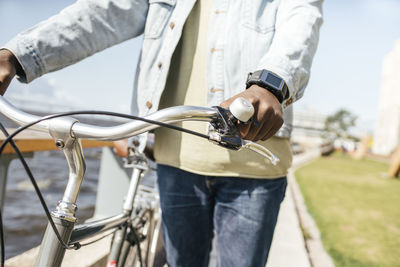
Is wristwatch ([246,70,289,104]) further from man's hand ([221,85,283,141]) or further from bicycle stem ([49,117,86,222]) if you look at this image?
bicycle stem ([49,117,86,222])

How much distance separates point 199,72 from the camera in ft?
5.05

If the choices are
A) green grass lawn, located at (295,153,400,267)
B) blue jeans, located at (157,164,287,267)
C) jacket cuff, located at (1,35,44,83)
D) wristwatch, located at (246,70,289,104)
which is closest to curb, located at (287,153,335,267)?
green grass lawn, located at (295,153,400,267)

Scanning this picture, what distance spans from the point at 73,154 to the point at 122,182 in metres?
2.50

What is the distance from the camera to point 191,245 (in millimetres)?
1647

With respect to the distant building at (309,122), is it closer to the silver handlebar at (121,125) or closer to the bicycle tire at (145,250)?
the bicycle tire at (145,250)

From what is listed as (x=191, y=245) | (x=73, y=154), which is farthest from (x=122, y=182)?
(x=73, y=154)

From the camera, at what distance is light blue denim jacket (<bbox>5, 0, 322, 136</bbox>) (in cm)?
118

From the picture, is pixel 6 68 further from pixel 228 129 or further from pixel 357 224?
pixel 357 224

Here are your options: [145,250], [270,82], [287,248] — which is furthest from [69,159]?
[287,248]

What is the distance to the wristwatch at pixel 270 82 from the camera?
3.16 feet

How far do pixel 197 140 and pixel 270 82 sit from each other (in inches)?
24.3

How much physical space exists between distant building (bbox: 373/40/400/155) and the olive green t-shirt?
2486 inches

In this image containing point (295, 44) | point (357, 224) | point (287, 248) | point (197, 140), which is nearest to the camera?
point (295, 44)

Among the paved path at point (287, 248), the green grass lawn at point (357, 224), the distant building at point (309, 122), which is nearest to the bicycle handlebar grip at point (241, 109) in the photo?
the paved path at point (287, 248)
